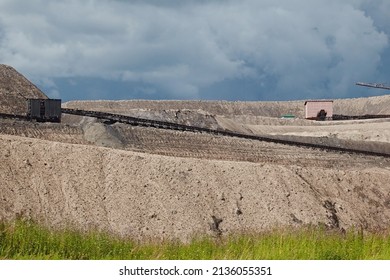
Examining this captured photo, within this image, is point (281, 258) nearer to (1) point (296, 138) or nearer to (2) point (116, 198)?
(2) point (116, 198)

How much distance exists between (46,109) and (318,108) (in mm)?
48562

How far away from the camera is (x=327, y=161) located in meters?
41.3

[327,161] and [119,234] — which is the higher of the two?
[327,161]

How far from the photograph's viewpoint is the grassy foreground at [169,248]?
636 inches

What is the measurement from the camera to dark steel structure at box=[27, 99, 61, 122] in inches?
1674

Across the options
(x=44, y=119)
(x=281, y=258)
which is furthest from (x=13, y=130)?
(x=281, y=258)

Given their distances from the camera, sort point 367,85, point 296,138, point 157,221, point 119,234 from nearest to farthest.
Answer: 1. point 119,234
2. point 157,221
3. point 296,138
4. point 367,85

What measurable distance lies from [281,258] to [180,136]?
26.6 meters

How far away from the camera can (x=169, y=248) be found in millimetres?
17812

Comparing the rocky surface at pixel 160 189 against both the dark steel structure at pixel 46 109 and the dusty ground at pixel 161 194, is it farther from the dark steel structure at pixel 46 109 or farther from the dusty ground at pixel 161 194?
the dark steel structure at pixel 46 109

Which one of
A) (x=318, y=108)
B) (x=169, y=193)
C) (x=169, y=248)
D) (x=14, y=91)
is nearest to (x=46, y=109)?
(x=14, y=91)

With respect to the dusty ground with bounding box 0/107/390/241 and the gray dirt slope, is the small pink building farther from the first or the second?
the dusty ground with bounding box 0/107/390/241

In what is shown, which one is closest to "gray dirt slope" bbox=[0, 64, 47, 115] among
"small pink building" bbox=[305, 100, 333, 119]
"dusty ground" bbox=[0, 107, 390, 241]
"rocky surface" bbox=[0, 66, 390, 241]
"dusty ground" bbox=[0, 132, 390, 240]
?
"rocky surface" bbox=[0, 66, 390, 241]

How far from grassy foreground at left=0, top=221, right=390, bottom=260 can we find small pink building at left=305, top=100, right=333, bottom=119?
6795 cm
